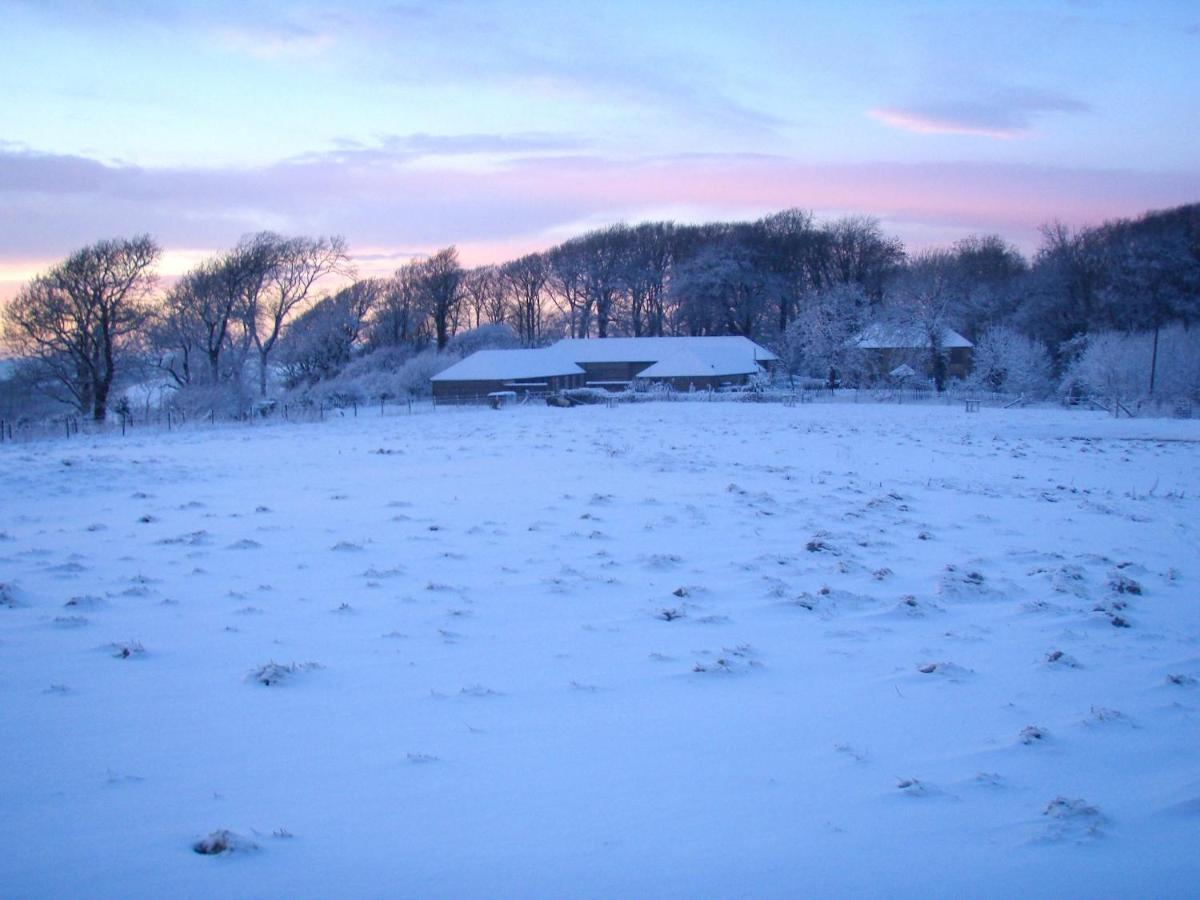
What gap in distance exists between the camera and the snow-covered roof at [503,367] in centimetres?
5625

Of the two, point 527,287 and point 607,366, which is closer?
point 607,366

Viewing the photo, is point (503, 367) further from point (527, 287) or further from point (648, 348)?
point (527, 287)

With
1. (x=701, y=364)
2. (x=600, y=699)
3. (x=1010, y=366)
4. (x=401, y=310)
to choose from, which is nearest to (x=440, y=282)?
(x=401, y=310)

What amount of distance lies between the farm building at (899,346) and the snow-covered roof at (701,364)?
28.1 feet

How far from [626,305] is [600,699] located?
263 ft

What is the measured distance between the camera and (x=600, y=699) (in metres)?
5.55

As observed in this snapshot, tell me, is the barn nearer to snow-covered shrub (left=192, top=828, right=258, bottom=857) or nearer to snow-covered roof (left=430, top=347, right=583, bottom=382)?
snow-covered roof (left=430, top=347, right=583, bottom=382)

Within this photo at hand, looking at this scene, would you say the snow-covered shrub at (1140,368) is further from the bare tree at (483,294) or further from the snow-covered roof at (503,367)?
the bare tree at (483,294)

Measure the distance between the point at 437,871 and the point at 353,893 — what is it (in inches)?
14.1

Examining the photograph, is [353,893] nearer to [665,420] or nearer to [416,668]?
[416,668]

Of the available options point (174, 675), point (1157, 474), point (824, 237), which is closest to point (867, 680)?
point (174, 675)

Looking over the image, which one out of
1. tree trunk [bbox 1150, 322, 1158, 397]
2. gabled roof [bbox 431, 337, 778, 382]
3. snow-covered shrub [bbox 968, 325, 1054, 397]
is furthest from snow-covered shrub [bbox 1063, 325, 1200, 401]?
gabled roof [bbox 431, 337, 778, 382]

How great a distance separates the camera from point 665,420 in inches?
1369

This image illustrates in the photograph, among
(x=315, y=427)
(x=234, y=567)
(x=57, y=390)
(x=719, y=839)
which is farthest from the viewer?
(x=57, y=390)
